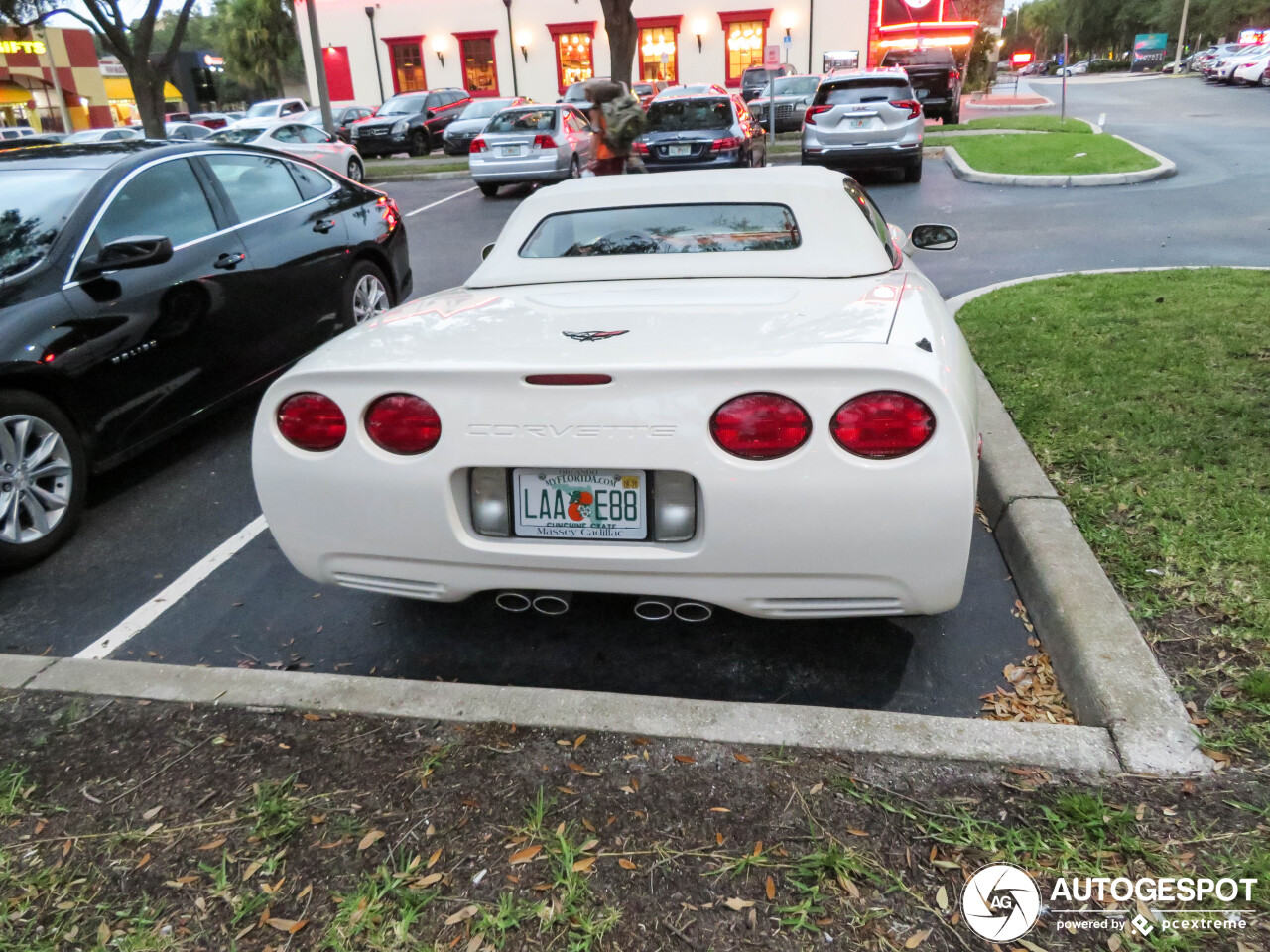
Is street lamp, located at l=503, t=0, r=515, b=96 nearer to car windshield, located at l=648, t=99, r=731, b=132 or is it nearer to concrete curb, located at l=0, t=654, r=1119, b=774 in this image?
car windshield, located at l=648, t=99, r=731, b=132

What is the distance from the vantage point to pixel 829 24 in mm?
34906

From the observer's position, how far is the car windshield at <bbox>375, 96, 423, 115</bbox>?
2681 cm

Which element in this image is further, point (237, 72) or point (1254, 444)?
point (237, 72)

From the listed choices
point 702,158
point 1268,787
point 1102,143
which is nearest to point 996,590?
point 1268,787

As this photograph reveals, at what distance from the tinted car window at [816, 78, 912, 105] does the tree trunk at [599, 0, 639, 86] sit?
6.76 metres

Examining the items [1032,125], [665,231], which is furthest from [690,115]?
[665,231]

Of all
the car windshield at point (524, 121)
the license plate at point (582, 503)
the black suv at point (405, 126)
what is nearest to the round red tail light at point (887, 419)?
the license plate at point (582, 503)

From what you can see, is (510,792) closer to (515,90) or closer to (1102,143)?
(1102,143)

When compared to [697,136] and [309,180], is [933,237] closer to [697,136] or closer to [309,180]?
[309,180]

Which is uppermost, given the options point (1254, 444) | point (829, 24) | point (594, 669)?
point (829, 24)

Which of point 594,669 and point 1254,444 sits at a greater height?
point 1254,444

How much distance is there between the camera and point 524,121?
1594 cm

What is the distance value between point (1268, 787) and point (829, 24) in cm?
3742

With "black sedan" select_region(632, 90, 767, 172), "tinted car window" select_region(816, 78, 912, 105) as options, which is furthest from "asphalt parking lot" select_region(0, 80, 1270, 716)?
"tinted car window" select_region(816, 78, 912, 105)
